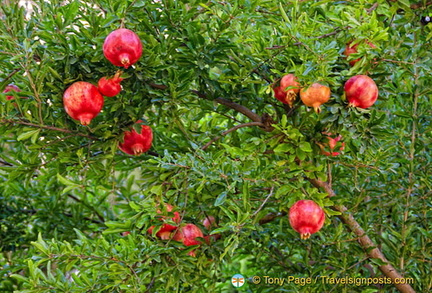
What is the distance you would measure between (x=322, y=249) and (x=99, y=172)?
100 centimetres

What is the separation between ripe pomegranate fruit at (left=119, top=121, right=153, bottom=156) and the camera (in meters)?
Answer: 1.71

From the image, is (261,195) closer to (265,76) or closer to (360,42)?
(265,76)

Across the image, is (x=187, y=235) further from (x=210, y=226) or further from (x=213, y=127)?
(x=213, y=127)

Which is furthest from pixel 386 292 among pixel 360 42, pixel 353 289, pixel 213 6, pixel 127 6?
pixel 127 6

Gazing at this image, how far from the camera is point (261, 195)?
1957 millimetres

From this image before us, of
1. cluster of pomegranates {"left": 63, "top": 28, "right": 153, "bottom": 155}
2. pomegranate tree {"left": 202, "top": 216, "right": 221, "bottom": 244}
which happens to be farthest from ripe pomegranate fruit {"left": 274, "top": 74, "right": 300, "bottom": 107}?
pomegranate tree {"left": 202, "top": 216, "right": 221, "bottom": 244}

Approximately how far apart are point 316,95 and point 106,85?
621 mm

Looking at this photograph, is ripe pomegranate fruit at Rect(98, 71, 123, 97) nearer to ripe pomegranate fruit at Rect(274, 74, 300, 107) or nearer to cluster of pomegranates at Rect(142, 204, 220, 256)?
cluster of pomegranates at Rect(142, 204, 220, 256)

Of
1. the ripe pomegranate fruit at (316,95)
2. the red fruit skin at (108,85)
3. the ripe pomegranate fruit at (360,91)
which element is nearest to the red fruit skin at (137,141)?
the red fruit skin at (108,85)

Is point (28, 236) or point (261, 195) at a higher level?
point (261, 195)

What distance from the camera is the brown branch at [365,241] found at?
1805mm

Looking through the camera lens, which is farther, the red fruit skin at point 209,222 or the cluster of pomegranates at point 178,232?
the red fruit skin at point 209,222

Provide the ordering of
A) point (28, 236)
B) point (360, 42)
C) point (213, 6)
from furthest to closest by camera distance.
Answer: point (28, 236) → point (213, 6) → point (360, 42)

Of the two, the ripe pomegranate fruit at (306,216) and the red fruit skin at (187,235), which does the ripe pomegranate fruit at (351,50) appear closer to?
the ripe pomegranate fruit at (306,216)
